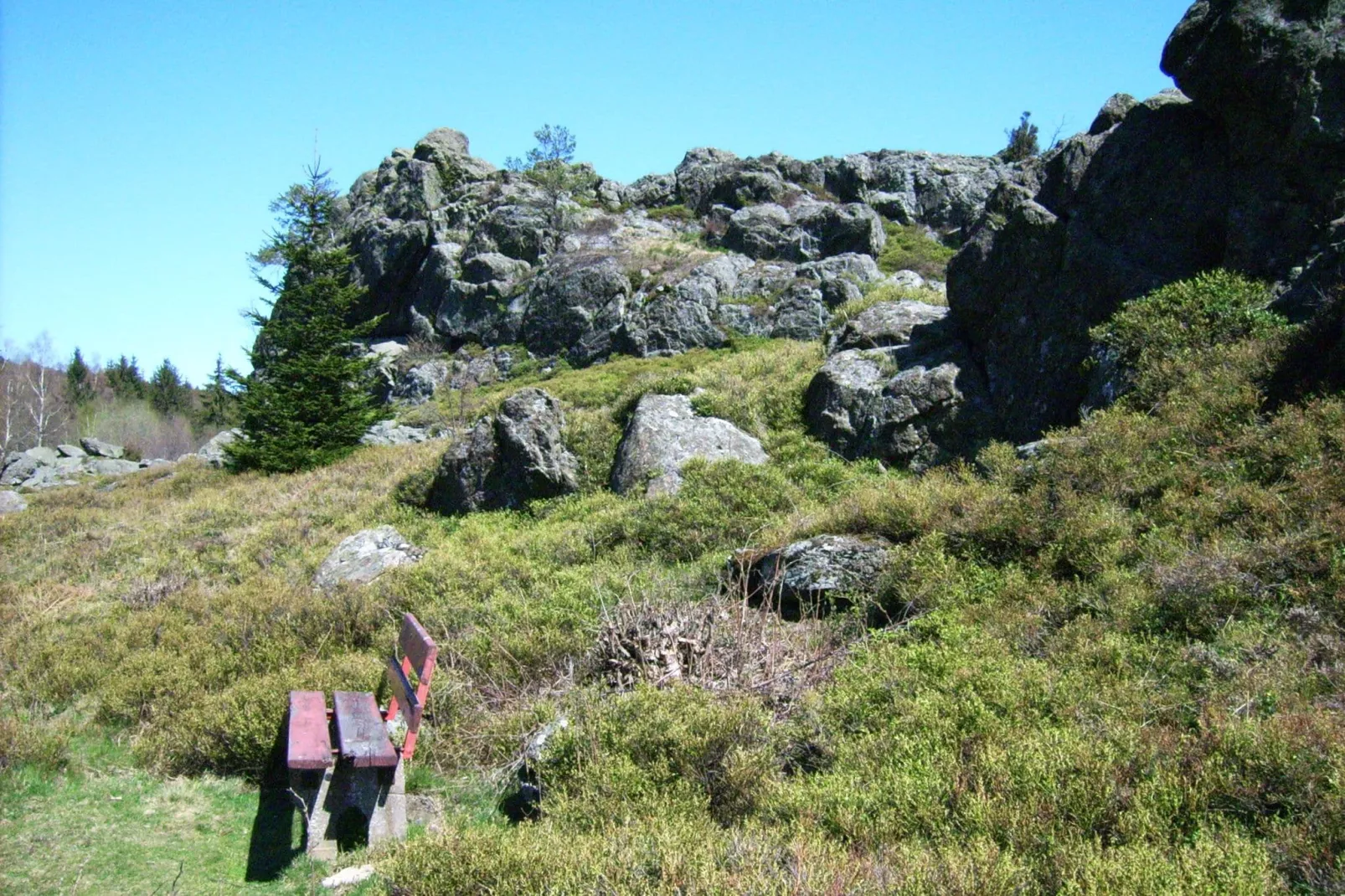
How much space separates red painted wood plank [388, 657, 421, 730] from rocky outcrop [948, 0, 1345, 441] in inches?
324

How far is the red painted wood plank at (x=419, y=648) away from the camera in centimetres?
547

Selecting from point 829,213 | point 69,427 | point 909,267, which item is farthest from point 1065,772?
point 69,427

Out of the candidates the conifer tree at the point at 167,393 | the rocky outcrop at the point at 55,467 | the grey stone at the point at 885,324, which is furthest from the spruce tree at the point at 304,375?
the conifer tree at the point at 167,393

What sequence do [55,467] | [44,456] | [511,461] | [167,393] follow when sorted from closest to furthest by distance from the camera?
[511,461] → [55,467] → [44,456] → [167,393]

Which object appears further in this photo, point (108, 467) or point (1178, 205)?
point (108, 467)

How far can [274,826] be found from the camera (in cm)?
554

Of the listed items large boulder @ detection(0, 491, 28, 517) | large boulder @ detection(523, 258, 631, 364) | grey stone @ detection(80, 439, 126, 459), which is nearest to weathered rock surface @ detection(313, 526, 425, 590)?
large boulder @ detection(0, 491, 28, 517)

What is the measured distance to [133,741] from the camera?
658 cm

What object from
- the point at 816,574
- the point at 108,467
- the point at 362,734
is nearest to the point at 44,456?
the point at 108,467

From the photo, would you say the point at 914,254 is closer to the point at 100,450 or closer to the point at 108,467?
the point at 108,467

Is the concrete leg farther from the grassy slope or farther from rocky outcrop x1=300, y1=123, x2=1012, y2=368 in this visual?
rocky outcrop x1=300, y1=123, x2=1012, y2=368

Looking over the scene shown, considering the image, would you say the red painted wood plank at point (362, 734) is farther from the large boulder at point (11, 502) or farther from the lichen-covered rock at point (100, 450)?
the lichen-covered rock at point (100, 450)

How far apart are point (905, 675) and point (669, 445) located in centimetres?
830

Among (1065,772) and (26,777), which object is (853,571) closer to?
(1065,772)
